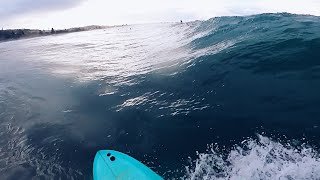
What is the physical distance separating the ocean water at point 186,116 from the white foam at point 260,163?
0.09 ft

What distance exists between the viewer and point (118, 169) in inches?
307

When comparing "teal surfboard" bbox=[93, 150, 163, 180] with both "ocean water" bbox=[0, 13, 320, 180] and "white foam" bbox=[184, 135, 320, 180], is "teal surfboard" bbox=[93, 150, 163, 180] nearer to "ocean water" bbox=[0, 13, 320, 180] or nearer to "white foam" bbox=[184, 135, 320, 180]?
"ocean water" bbox=[0, 13, 320, 180]

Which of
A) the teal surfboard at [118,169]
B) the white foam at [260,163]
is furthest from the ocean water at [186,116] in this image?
the teal surfboard at [118,169]

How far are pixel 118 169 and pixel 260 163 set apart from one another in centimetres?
377

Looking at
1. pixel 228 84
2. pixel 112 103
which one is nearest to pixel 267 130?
pixel 228 84

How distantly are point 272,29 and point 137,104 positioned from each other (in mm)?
12055

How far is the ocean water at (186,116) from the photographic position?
8.46 meters

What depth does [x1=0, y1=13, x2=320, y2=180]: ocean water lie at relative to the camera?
27.8ft

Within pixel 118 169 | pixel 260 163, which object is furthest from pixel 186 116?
pixel 118 169

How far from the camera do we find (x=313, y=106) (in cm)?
1009

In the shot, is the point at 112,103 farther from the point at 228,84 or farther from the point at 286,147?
the point at 286,147

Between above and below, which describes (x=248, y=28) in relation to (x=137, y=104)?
above

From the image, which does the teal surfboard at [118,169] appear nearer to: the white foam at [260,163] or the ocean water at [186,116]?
the ocean water at [186,116]

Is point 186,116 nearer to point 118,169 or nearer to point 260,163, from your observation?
point 260,163
